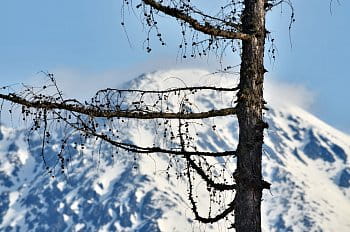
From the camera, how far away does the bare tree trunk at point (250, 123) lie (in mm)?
8078

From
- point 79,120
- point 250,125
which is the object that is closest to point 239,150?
point 250,125

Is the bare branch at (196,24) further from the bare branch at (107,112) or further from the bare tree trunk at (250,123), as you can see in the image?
the bare branch at (107,112)

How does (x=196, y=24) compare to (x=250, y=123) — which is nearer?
(x=196, y=24)

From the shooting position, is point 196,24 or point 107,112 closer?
point 196,24

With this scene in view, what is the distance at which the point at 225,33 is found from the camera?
7.95 metres

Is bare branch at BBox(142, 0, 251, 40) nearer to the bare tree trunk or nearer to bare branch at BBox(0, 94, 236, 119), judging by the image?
the bare tree trunk

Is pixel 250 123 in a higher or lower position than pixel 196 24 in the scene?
lower

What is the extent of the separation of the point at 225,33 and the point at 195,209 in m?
2.02

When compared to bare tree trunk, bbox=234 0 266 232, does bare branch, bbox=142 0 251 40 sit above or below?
above

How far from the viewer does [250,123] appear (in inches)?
324

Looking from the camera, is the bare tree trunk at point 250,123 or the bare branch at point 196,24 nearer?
the bare branch at point 196,24

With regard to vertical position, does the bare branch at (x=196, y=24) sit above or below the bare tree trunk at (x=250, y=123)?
above

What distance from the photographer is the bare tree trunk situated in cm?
808

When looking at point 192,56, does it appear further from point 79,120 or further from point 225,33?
point 79,120
